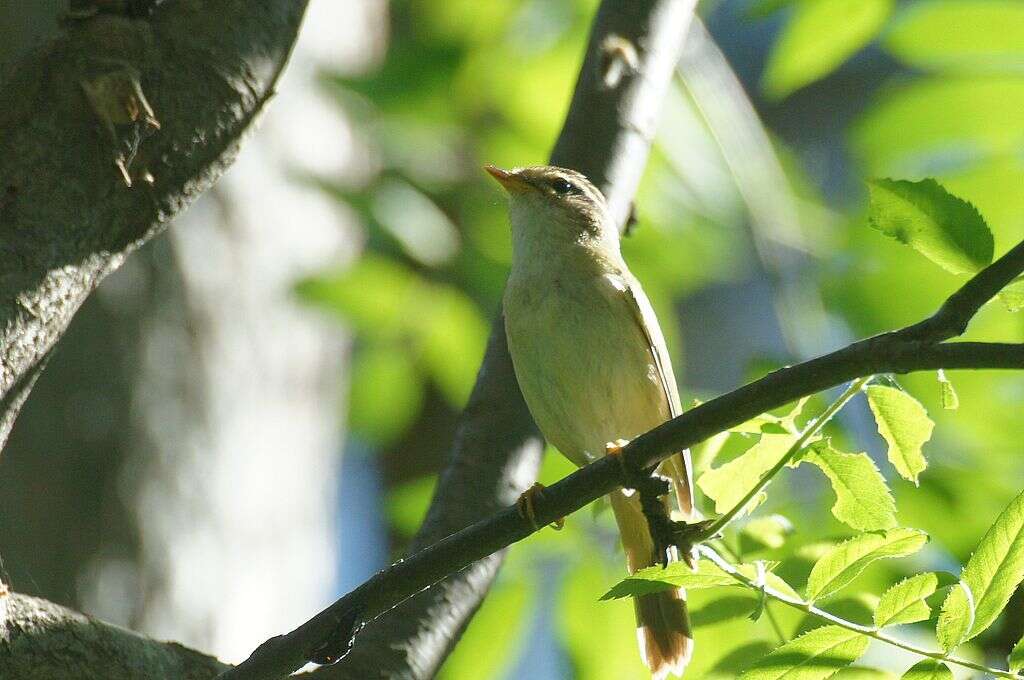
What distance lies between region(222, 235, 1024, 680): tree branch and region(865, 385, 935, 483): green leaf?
1.03ft

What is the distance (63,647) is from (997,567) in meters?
1.60

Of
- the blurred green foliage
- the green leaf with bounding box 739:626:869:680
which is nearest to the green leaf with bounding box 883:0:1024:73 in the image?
the blurred green foliage

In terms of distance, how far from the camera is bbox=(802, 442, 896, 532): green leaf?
1.97m

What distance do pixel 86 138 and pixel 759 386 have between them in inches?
52.5

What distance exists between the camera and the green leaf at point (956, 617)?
5.91 ft

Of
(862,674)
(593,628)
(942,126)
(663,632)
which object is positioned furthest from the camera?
(942,126)

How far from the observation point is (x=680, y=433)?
182 cm

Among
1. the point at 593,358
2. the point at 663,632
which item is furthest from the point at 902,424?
the point at 593,358

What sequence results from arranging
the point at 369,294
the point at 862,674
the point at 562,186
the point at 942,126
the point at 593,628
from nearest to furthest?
the point at 862,674 → the point at 593,628 → the point at 942,126 → the point at 562,186 → the point at 369,294

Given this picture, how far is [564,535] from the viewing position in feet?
10.4

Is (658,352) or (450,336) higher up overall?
(450,336)

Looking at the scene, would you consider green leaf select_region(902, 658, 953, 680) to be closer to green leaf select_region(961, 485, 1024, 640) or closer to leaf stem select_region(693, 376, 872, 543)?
green leaf select_region(961, 485, 1024, 640)

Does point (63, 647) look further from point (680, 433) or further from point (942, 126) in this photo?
point (942, 126)

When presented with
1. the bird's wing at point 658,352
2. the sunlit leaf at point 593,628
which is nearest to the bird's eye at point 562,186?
the bird's wing at point 658,352
